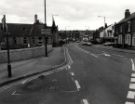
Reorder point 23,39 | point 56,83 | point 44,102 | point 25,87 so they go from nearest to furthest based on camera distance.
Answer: point 44,102, point 25,87, point 56,83, point 23,39

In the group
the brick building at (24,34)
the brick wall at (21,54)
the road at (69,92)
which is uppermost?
the brick building at (24,34)

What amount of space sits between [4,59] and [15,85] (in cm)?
988

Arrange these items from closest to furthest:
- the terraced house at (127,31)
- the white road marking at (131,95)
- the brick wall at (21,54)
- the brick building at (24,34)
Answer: the white road marking at (131,95) → the brick wall at (21,54) → the terraced house at (127,31) → the brick building at (24,34)

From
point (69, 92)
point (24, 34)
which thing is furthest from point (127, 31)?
point (69, 92)

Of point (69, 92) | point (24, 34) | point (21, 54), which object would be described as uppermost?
point (24, 34)

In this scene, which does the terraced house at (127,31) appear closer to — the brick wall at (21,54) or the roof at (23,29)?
the roof at (23,29)

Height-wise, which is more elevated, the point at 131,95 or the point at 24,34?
the point at 24,34

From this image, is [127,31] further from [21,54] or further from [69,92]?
[69,92]

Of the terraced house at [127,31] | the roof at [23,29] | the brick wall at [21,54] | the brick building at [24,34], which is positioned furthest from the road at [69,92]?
the roof at [23,29]

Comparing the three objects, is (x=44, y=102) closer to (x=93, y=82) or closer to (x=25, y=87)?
(x=25, y=87)

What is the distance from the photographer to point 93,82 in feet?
42.2

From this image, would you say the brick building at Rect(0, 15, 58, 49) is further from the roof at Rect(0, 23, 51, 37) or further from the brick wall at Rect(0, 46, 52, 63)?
the brick wall at Rect(0, 46, 52, 63)

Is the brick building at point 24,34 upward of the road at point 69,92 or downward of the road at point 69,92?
upward

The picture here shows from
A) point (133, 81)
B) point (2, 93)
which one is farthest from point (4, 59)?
point (133, 81)
